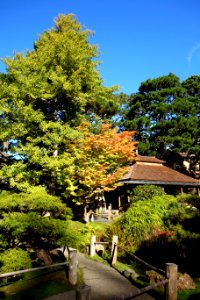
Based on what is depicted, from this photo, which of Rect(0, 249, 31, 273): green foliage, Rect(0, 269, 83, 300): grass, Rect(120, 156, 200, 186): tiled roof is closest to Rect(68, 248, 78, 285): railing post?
Rect(0, 269, 83, 300): grass

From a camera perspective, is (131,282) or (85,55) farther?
(85,55)

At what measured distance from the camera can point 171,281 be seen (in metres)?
6.76

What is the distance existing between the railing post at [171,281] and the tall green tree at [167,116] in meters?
27.8

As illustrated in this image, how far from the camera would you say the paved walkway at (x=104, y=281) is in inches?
336

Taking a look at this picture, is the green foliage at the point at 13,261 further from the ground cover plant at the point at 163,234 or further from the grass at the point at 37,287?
the ground cover plant at the point at 163,234

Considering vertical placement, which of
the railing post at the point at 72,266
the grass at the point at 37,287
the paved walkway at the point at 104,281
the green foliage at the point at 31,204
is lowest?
the paved walkway at the point at 104,281

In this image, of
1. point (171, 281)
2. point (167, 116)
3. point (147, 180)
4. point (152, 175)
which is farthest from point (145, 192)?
point (167, 116)

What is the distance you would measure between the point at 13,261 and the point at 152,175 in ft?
62.5

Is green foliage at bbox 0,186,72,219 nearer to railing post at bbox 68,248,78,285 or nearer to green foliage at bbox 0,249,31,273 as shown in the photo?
green foliage at bbox 0,249,31,273

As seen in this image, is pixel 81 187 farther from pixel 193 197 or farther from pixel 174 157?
pixel 174 157

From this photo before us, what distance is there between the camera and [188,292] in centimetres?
861

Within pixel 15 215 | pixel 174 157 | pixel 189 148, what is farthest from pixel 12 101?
pixel 174 157

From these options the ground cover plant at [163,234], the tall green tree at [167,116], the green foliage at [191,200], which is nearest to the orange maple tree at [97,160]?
the ground cover plant at [163,234]

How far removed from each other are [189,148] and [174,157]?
6346 millimetres
